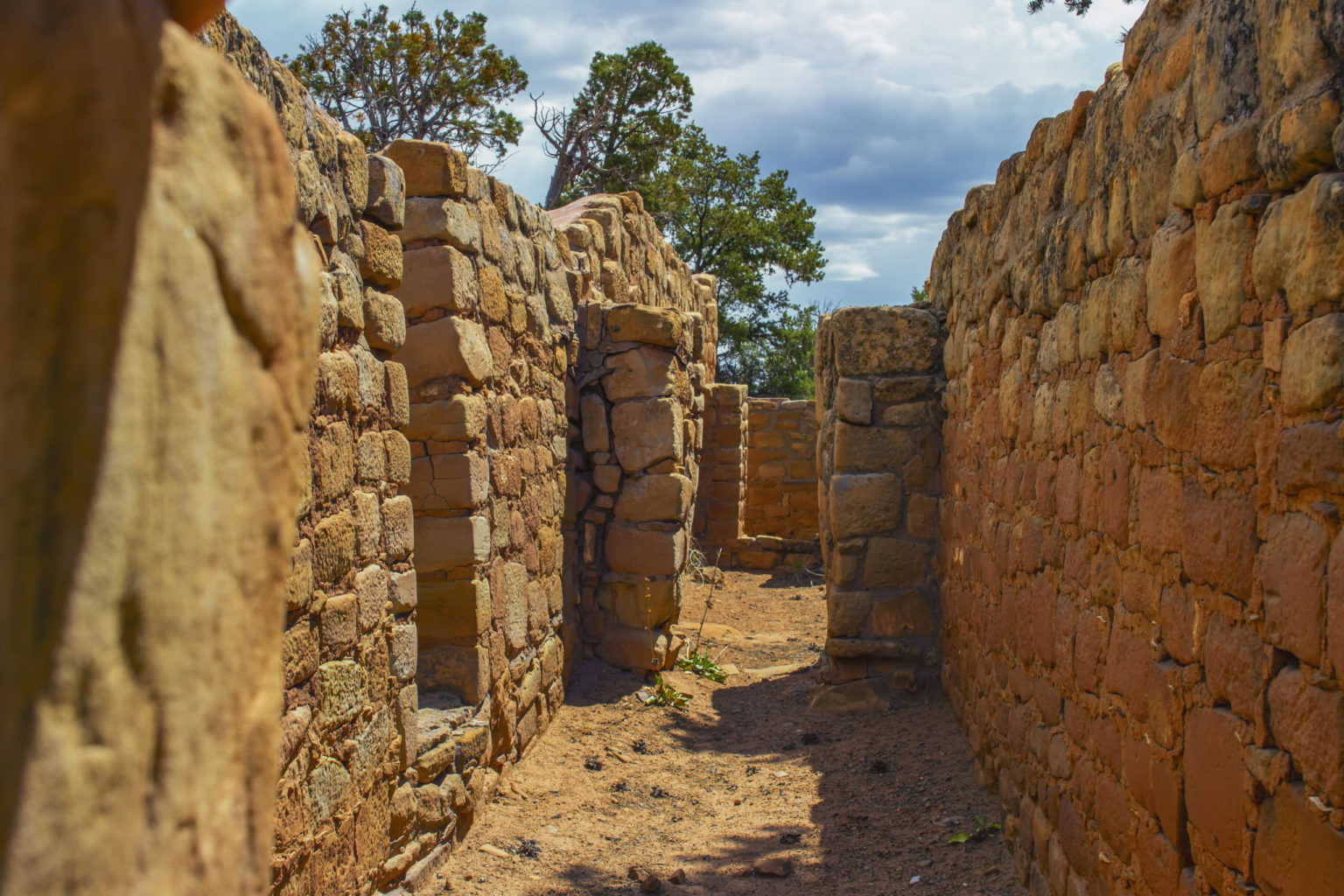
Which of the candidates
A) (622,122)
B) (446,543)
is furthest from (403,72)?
(446,543)

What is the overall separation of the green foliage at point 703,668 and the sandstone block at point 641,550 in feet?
2.33

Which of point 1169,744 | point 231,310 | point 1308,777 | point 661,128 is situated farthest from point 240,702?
point 661,128

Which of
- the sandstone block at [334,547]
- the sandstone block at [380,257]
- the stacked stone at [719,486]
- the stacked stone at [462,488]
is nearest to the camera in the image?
the sandstone block at [334,547]

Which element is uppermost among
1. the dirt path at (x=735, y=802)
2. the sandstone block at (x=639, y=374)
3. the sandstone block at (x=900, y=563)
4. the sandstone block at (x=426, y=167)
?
the sandstone block at (x=426, y=167)

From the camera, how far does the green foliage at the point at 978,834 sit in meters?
3.64

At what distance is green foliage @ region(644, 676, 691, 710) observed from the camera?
5359 mm

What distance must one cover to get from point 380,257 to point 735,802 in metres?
2.62

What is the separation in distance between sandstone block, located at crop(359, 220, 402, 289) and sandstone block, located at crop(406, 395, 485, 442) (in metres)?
0.76

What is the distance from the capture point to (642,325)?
5559mm

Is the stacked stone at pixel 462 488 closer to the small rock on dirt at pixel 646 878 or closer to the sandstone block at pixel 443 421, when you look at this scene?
the sandstone block at pixel 443 421

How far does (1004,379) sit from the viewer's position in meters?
3.88

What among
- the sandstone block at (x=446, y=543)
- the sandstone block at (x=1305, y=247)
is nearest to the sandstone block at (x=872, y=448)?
the sandstone block at (x=446, y=543)

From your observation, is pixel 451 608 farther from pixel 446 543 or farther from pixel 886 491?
pixel 886 491

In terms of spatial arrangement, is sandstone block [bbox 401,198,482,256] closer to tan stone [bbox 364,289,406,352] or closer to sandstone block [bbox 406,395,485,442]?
sandstone block [bbox 406,395,485,442]
